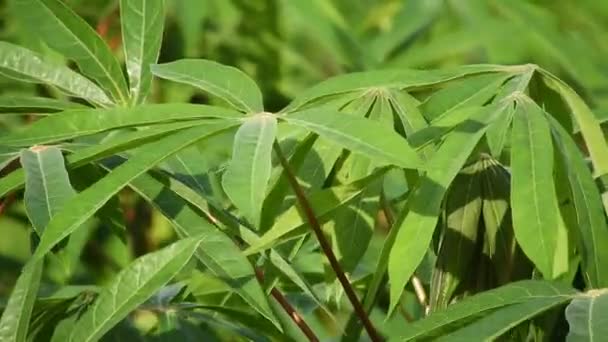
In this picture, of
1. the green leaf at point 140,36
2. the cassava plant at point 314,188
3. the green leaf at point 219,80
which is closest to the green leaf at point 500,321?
the cassava plant at point 314,188

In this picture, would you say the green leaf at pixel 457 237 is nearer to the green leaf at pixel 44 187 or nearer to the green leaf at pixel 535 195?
the green leaf at pixel 535 195

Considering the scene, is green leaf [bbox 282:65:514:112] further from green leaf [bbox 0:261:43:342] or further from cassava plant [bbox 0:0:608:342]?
green leaf [bbox 0:261:43:342]

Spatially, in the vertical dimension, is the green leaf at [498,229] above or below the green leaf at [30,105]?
below

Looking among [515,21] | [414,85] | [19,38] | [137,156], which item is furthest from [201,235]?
[515,21]

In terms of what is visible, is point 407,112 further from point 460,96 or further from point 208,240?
point 208,240

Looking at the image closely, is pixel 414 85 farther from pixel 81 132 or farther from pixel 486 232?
pixel 81 132

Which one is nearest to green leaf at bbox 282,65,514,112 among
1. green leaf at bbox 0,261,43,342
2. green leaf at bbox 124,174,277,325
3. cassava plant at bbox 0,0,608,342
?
cassava plant at bbox 0,0,608,342

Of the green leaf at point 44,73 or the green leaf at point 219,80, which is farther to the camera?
the green leaf at point 44,73

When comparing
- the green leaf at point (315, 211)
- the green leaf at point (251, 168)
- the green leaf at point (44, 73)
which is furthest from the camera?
the green leaf at point (44, 73)
